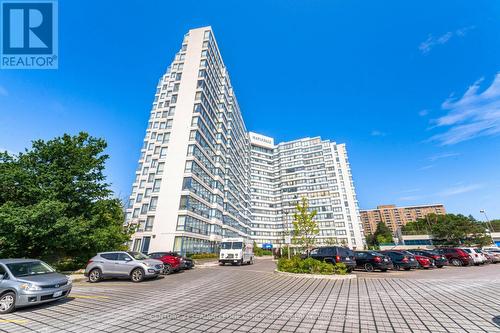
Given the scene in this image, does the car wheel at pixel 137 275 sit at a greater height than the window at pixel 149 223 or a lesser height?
lesser

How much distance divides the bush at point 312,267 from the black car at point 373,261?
196 inches

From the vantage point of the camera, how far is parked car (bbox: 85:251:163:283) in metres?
12.5

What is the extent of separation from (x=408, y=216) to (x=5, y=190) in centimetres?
20647

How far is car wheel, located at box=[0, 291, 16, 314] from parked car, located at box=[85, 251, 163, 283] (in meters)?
5.86

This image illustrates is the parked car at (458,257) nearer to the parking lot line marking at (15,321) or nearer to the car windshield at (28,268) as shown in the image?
the parking lot line marking at (15,321)

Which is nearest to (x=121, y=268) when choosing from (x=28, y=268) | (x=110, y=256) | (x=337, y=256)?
(x=110, y=256)

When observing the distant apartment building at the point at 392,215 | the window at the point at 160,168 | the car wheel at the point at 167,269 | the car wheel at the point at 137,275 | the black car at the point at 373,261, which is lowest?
the distant apartment building at the point at 392,215

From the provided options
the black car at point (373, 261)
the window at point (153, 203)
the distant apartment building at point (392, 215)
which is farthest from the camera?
the distant apartment building at point (392, 215)

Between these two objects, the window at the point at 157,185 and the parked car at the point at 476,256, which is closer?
the parked car at the point at 476,256

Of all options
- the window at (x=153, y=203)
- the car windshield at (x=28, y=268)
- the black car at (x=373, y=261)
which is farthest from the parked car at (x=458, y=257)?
the window at (x=153, y=203)

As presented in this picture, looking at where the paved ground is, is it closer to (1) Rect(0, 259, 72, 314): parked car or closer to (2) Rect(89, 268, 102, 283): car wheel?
(1) Rect(0, 259, 72, 314): parked car

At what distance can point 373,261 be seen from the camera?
17500 millimetres

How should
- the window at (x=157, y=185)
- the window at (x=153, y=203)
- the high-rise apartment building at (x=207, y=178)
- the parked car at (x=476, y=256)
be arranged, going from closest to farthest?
1. the parked car at (x=476, y=256)
2. the high-rise apartment building at (x=207, y=178)
3. the window at (x=153, y=203)
4. the window at (x=157, y=185)

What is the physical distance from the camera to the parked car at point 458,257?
21.8m
